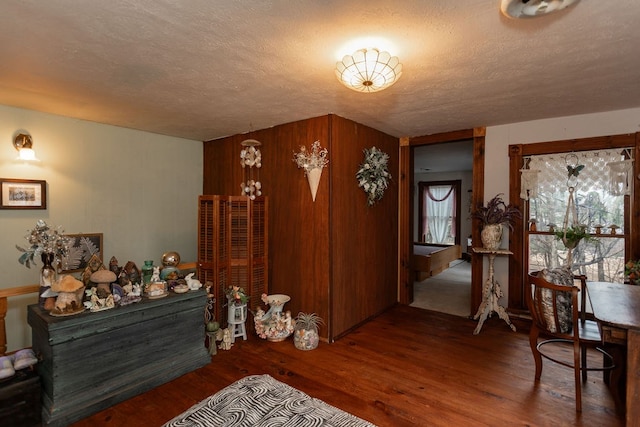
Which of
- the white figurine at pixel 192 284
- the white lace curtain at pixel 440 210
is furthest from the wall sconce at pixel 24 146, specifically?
the white lace curtain at pixel 440 210

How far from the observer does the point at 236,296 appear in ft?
10.6

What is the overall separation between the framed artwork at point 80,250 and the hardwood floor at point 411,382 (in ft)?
6.83

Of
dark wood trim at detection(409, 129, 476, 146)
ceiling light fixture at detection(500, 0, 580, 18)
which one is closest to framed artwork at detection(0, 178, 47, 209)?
ceiling light fixture at detection(500, 0, 580, 18)

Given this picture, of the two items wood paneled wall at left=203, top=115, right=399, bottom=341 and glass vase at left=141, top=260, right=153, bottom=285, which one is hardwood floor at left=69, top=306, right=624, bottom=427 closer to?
wood paneled wall at left=203, top=115, right=399, bottom=341

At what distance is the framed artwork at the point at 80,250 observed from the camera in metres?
3.52

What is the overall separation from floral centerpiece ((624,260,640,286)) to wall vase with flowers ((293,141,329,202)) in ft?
10.6

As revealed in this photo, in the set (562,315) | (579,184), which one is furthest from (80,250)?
(579,184)

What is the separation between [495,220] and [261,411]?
3.29m

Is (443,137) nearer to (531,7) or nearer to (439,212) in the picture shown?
(531,7)

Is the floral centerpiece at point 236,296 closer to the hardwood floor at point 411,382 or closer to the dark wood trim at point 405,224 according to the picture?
the hardwood floor at point 411,382

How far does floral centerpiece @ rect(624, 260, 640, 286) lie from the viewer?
2.91 meters

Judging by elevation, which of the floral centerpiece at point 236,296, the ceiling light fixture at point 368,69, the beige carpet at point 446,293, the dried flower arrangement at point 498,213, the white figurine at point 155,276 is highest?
the ceiling light fixture at point 368,69

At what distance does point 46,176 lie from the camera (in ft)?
11.0

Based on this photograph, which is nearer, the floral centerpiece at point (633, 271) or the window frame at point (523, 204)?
the floral centerpiece at point (633, 271)
